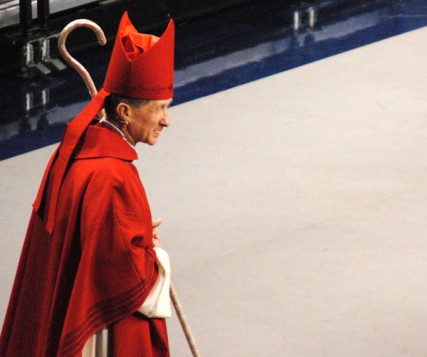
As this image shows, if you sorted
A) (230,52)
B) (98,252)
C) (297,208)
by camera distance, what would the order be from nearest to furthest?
(98,252), (297,208), (230,52)

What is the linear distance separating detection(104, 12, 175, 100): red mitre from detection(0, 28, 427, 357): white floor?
1419mm

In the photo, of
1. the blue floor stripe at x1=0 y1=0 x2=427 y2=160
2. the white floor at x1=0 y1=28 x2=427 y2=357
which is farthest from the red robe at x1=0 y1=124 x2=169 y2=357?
the blue floor stripe at x1=0 y1=0 x2=427 y2=160

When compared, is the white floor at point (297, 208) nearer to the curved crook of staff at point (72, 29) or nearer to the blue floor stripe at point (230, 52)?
the blue floor stripe at point (230, 52)

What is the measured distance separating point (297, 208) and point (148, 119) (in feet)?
7.14

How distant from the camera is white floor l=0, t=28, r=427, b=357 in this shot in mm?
4352

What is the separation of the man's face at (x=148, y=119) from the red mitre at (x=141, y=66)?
2 cm

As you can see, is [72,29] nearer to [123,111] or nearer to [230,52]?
[123,111]

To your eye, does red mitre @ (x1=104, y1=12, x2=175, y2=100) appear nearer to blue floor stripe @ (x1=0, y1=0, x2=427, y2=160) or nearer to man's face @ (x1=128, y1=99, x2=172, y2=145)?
man's face @ (x1=128, y1=99, x2=172, y2=145)

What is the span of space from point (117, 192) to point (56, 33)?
13.1 feet

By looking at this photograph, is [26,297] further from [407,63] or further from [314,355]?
[407,63]

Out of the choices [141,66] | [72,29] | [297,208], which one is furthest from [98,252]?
[297,208]

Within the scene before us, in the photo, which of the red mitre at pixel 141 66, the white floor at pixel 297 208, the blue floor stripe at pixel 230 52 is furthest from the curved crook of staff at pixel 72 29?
the blue floor stripe at pixel 230 52

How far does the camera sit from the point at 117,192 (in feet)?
9.77

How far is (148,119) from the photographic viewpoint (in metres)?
3.07
